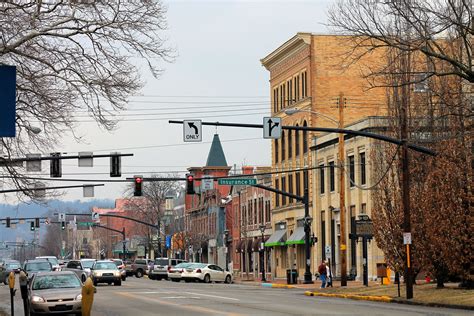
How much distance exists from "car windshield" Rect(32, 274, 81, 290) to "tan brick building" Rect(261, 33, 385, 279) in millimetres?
37302

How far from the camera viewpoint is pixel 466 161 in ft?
132

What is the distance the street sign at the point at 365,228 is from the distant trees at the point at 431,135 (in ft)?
1.85

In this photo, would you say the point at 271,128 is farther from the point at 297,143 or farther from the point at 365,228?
the point at 297,143

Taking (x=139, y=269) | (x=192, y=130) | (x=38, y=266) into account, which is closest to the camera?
(x=192, y=130)

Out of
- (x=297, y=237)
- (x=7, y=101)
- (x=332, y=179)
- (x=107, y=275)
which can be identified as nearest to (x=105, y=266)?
(x=107, y=275)

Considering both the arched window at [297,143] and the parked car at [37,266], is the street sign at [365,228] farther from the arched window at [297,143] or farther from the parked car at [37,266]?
the arched window at [297,143]

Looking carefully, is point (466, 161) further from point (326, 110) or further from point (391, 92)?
point (326, 110)

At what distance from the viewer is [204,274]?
72125 mm

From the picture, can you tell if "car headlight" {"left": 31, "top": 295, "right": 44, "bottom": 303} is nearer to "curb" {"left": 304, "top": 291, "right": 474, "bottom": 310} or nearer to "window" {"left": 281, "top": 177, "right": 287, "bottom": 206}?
"curb" {"left": 304, "top": 291, "right": 474, "bottom": 310}

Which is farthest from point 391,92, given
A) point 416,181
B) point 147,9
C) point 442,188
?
point 147,9

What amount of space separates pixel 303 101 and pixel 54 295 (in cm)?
4697

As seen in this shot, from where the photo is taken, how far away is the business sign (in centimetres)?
2319

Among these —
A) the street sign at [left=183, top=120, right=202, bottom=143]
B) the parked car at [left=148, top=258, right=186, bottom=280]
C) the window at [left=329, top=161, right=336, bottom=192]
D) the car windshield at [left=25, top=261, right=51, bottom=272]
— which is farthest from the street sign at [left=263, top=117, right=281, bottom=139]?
the parked car at [left=148, top=258, right=186, bottom=280]

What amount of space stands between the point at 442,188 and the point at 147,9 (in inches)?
672
